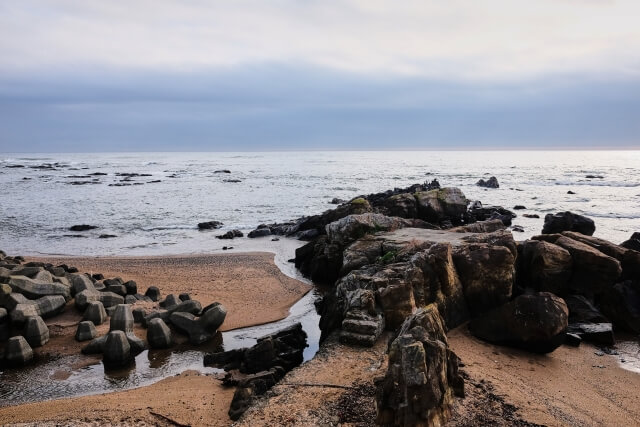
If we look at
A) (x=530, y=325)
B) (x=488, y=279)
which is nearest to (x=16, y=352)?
(x=488, y=279)

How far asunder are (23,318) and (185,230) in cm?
2068

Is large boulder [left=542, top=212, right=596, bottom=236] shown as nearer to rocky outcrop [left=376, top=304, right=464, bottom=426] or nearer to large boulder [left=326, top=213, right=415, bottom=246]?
large boulder [left=326, top=213, right=415, bottom=246]

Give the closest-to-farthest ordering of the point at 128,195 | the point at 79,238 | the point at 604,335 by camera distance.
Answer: the point at 604,335
the point at 79,238
the point at 128,195

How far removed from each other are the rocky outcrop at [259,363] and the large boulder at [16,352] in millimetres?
4651

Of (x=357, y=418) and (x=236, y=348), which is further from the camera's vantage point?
(x=236, y=348)

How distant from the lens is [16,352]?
11.7m

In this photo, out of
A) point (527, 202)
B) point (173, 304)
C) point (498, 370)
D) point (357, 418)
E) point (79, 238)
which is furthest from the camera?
point (527, 202)

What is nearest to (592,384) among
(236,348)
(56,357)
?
(236,348)

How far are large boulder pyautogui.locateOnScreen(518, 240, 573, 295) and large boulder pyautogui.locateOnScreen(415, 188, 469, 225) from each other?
552 inches

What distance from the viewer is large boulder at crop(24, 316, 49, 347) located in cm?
1263

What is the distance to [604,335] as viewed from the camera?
41.1 ft

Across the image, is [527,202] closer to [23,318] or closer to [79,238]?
[79,238]

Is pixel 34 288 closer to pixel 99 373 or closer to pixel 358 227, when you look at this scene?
pixel 99 373

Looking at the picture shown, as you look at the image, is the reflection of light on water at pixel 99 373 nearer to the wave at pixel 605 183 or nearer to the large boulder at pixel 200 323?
the large boulder at pixel 200 323
